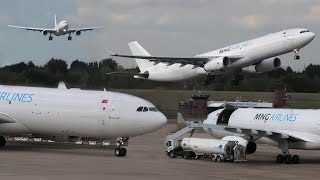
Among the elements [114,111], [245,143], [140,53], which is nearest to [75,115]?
[114,111]

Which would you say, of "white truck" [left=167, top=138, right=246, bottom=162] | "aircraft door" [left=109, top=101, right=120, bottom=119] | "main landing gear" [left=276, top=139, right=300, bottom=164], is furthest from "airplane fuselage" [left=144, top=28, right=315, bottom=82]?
"aircraft door" [left=109, top=101, right=120, bottom=119]

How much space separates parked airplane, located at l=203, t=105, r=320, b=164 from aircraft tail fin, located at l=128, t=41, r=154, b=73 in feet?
124

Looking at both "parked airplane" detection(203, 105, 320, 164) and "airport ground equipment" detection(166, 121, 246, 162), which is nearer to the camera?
"airport ground equipment" detection(166, 121, 246, 162)

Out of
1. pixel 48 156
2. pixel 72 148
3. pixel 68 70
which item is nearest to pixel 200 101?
pixel 68 70

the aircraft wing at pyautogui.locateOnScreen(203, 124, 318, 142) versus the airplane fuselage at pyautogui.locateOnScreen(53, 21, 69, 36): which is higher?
the airplane fuselage at pyautogui.locateOnScreen(53, 21, 69, 36)

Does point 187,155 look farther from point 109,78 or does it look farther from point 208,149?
point 109,78

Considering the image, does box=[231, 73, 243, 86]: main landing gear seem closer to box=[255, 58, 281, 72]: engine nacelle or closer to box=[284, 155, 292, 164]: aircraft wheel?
box=[255, 58, 281, 72]: engine nacelle

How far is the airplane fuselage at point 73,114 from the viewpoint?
32188mm

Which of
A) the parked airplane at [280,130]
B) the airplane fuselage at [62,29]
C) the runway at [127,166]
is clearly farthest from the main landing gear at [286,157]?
the airplane fuselage at [62,29]

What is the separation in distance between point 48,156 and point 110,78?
32.2m

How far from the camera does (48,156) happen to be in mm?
31797

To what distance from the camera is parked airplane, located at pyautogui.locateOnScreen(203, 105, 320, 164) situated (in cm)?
3131

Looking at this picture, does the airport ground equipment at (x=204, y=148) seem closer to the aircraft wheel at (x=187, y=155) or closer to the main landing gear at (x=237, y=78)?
the aircraft wheel at (x=187, y=155)

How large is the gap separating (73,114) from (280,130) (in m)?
9.76
